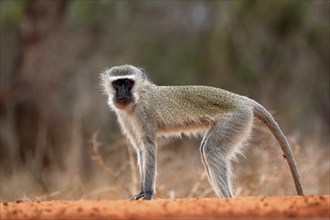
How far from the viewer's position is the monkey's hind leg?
7727 mm

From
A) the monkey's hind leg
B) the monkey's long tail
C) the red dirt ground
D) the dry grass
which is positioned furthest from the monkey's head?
the red dirt ground

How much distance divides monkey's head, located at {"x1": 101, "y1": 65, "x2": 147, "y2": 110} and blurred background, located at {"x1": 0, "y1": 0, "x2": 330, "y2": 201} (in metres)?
1.97

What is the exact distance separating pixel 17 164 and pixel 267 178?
665 cm

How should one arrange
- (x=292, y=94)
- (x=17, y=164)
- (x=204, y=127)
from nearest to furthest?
1. (x=204, y=127)
2. (x=17, y=164)
3. (x=292, y=94)

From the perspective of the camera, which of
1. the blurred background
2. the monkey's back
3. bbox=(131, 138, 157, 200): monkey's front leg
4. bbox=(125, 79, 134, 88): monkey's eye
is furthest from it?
the blurred background

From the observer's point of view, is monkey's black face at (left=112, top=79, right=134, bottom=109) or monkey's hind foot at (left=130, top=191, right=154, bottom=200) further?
monkey's black face at (left=112, top=79, right=134, bottom=109)

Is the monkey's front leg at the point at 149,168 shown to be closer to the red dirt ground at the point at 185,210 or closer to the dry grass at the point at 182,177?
the dry grass at the point at 182,177

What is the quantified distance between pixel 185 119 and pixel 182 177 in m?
2.56

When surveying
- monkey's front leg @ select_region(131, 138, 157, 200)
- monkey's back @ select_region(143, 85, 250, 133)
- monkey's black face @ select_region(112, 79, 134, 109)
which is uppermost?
monkey's black face @ select_region(112, 79, 134, 109)

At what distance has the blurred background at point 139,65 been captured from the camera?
13.0 metres

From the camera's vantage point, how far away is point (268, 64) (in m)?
21.5

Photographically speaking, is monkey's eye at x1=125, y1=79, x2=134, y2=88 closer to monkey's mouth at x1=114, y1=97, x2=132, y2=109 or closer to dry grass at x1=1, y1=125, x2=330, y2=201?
monkey's mouth at x1=114, y1=97, x2=132, y2=109

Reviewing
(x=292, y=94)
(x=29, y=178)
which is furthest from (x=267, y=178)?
(x=292, y=94)

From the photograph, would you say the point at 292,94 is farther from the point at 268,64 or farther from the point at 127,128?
the point at 127,128
